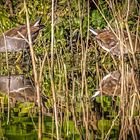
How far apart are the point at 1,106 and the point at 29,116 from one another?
1.10 ft

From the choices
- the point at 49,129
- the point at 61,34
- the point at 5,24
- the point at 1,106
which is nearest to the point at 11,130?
the point at 49,129

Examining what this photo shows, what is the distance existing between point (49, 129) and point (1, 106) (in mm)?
883

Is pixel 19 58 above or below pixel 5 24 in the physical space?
below

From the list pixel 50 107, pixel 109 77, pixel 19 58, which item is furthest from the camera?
pixel 19 58

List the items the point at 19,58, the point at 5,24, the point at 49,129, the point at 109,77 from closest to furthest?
1. the point at 49,129
2. the point at 109,77
3. the point at 19,58
4. the point at 5,24

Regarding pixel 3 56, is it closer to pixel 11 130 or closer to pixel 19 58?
pixel 19 58

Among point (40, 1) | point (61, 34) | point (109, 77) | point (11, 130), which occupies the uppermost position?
point (40, 1)

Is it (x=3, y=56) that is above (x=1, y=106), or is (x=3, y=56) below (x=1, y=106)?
above

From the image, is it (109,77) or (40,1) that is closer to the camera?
(109,77)

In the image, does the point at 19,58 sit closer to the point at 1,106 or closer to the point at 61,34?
the point at 61,34

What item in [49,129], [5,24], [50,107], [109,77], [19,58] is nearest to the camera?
[49,129]

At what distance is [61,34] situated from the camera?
949 cm

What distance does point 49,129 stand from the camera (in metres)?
4.97

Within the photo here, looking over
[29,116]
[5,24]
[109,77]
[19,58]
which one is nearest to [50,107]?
[29,116]
